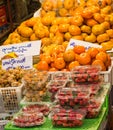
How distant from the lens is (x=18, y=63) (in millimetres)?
2998

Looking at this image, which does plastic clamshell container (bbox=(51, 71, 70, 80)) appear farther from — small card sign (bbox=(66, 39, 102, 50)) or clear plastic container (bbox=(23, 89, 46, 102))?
small card sign (bbox=(66, 39, 102, 50))

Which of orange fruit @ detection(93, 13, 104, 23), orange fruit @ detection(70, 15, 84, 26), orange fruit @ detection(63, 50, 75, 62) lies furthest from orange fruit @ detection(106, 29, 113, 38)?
orange fruit @ detection(63, 50, 75, 62)

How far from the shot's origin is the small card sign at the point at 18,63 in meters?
2.98

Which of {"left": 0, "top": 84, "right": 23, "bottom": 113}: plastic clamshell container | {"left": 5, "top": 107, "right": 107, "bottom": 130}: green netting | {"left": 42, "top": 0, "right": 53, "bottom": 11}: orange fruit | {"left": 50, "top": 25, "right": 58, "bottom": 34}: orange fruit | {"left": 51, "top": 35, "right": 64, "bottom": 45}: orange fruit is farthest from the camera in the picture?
{"left": 42, "top": 0, "right": 53, "bottom": 11}: orange fruit

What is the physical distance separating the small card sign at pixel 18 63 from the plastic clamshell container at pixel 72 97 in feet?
2.32

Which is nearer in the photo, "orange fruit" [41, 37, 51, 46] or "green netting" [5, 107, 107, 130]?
"green netting" [5, 107, 107, 130]

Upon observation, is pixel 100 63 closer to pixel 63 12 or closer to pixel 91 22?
pixel 91 22

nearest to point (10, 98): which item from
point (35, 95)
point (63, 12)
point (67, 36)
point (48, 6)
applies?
point (35, 95)

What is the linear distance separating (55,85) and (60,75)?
20 centimetres

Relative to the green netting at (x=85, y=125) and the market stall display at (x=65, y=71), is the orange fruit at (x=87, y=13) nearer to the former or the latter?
the market stall display at (x=65, y=71)

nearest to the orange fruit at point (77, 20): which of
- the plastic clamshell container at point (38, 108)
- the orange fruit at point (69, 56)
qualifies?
the orange fruit at point (69, 56)

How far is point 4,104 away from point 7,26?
12.8 ft

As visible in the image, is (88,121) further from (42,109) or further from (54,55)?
(54,55)

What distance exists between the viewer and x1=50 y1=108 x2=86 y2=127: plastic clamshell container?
217 cm
